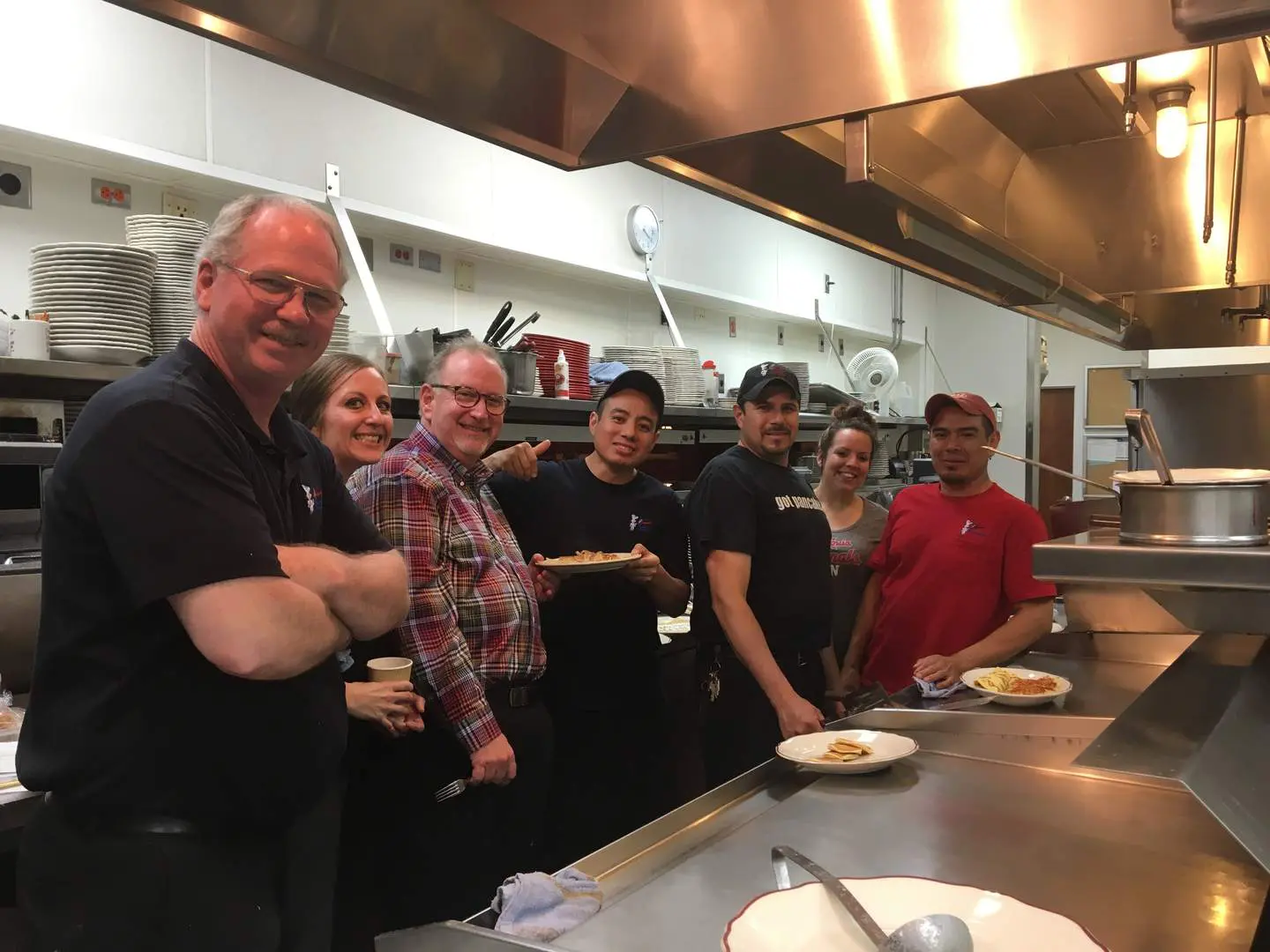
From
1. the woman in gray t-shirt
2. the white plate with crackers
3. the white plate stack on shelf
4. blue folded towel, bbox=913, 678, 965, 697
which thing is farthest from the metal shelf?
the white plate stack on shelf

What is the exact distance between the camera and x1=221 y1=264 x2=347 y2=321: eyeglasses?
1333mm

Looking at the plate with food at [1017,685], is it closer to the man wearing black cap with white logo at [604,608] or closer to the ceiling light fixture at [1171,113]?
the man wearing black cap with white logo at [604,608]

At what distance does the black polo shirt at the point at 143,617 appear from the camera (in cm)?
116

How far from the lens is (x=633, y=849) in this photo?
129 centimetres

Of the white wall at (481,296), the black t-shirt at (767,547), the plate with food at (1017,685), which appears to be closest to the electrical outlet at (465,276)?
the white wall at (481,296)

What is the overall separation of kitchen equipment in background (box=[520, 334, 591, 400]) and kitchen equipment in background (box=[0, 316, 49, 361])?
5.65 ft

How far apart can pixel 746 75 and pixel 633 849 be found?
1.08 meters

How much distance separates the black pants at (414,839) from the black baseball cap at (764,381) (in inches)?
51.8

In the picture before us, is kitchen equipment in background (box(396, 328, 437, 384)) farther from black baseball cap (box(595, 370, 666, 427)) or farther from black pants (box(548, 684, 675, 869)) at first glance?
black pants (box(548, 684, 675, 869))

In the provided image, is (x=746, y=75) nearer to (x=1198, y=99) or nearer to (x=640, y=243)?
(x=1198, y=99)

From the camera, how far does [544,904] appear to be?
1104 millimetres

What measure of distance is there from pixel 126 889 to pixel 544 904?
0.55m

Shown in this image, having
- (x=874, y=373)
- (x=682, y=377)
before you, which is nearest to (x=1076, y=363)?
(x=874, y=373)

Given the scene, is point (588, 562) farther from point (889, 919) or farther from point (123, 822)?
point (889, 919)
